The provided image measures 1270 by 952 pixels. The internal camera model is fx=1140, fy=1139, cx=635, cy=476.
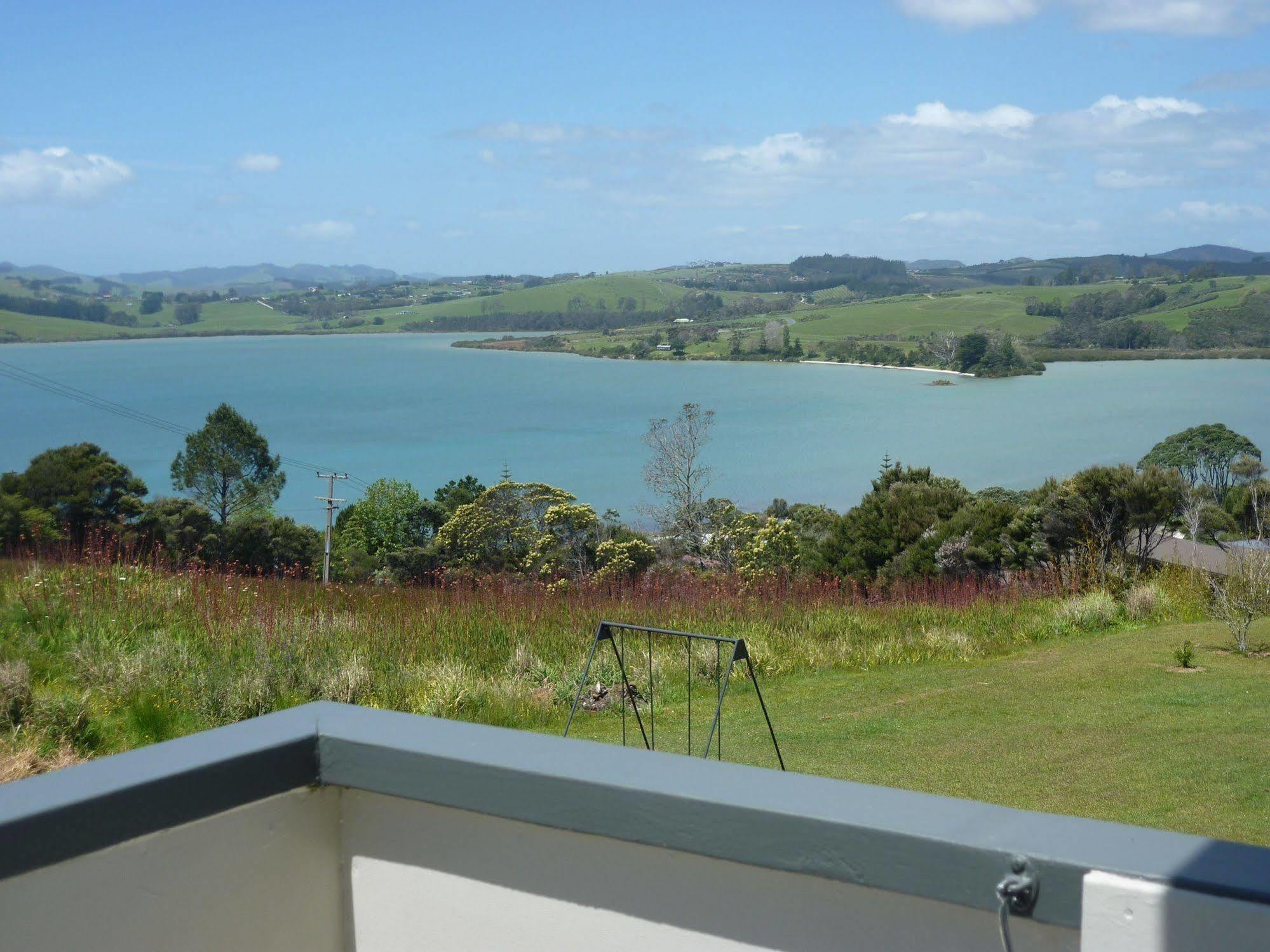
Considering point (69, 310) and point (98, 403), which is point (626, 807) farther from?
point (69, 310)

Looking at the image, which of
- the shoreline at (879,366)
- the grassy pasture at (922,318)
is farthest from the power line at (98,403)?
the grassy pasture at (922,318)

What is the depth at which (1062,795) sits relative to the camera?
19.1 ft

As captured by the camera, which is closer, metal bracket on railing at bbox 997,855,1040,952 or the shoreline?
metal bracket on railing at bbox 997,855,1040,952

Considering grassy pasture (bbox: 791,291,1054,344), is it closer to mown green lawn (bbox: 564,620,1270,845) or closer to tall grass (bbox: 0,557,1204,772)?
tall grass (bbox: 0,557,1204,772)

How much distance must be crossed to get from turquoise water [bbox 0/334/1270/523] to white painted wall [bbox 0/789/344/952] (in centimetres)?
6570

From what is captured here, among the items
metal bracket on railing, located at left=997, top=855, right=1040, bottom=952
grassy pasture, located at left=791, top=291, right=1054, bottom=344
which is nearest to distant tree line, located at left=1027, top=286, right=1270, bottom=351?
grassy pasture, located at left=791, top=291, right=1054, bottom=344

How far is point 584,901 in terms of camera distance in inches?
64.4

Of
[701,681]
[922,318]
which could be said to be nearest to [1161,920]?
[701,681]

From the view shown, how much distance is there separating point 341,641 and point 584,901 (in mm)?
6625

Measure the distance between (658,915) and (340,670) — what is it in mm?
6124

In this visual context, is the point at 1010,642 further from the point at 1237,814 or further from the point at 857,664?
the point at 1237,814

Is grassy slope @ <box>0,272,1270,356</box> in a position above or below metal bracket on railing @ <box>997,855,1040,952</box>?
above

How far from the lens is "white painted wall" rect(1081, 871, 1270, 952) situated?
1.18 m

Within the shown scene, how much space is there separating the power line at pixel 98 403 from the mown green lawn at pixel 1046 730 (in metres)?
80.0
